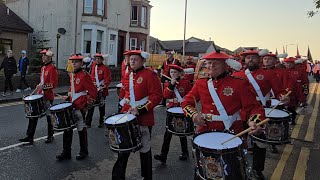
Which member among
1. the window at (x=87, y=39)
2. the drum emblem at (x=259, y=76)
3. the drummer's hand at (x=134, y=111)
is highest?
the window at (x=87, y=39)

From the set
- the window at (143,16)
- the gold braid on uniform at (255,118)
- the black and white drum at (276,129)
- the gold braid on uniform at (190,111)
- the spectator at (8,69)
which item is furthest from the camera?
the window at (143,16)

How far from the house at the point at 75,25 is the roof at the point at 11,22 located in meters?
0.74

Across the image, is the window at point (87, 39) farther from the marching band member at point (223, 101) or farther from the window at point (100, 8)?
the marching band member at point (223, 101)

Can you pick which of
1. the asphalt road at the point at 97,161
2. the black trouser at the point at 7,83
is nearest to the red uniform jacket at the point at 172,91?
the asphalt road at the point at 97,161

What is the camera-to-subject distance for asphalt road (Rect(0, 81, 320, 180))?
19.5 ft

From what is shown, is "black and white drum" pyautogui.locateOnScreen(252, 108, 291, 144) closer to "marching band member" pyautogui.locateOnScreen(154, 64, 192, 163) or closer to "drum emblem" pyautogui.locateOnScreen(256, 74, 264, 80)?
"drum emblem" pyautogui.locateOnScreen(256, 74, 264, 80)

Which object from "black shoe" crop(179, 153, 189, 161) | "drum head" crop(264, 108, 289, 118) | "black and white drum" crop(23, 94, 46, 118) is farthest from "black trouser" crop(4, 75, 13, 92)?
"drum head" crop(264, 108, 289, 118)

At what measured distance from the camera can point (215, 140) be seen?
3.79 meters

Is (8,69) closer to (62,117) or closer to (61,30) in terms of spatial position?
(62,117)

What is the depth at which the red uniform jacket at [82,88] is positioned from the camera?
6660mm

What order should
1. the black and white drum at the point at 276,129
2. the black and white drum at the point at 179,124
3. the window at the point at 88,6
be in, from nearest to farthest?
the black and white drum at the point at 276,129 < the black and white drum at the point at 179,124 < the window at the point at 88,6

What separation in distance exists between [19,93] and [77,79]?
10.6 metres

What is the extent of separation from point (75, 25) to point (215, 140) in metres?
27.2

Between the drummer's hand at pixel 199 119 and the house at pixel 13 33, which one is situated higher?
the house at pixel 13 33
